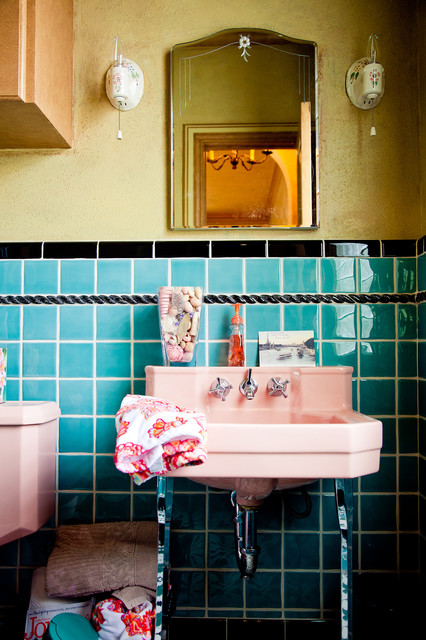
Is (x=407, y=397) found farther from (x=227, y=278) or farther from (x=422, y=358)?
(x=227, y=278)

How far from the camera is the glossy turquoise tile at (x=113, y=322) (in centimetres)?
144

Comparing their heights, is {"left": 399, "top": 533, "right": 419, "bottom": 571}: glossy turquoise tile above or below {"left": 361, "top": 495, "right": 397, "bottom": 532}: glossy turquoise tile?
below

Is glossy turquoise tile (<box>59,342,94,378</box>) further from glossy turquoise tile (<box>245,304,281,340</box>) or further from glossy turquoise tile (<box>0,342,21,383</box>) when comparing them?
glossy turquoise tile (<box>245,304,281,340</box>)

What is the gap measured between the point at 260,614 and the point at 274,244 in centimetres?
120

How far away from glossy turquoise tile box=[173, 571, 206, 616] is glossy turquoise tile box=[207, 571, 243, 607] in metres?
0.03

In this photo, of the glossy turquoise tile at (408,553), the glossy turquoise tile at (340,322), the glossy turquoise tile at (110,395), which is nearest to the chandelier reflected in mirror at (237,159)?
the glossy turquoise tile at (340,322)

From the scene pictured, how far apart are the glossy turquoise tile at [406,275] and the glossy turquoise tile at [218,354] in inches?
23.7

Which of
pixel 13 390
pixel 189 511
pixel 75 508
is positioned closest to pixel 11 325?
pixel 13 390

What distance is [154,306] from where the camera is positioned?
4.74 feet

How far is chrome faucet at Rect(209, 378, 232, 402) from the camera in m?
1.27

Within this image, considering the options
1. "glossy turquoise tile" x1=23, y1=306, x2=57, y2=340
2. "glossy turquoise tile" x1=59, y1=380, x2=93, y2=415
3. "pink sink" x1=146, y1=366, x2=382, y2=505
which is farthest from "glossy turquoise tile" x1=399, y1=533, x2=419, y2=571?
"glossy turquoise tile" x1=23, y1=306, x2=57, y2=340

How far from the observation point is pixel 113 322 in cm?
145

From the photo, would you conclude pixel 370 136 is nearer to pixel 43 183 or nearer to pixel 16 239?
pixel 43 183

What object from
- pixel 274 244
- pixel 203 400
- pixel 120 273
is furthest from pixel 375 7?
pixel 203 400
